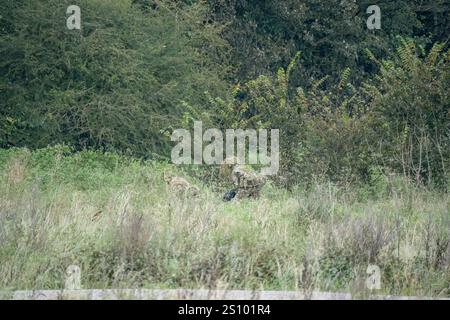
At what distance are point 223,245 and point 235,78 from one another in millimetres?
17269

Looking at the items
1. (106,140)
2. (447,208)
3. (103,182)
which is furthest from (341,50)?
(447,208)

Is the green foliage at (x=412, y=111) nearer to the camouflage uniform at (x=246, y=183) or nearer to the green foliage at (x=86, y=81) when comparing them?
the camouflage uniform at (x=246, y=183)

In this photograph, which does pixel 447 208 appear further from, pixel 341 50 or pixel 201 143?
pixel 341 50

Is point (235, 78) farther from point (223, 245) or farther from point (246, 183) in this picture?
point (223, 245)

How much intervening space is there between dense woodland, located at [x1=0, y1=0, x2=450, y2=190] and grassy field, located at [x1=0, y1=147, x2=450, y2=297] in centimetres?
243

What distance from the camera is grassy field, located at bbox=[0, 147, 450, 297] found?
866 centimetres

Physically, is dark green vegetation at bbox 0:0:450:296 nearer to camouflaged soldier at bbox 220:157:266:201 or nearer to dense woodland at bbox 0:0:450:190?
dense woodland at bbox 0:0:450:190

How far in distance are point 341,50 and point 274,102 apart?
9048 millimetres

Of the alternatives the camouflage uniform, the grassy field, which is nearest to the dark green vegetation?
the grassy field

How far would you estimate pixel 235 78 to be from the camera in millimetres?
26547

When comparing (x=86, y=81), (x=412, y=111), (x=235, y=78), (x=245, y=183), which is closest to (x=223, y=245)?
(x=245, y=183)

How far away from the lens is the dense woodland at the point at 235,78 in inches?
648

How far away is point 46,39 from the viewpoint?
21.4 metres

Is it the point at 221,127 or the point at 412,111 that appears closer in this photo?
the point at 412,111
